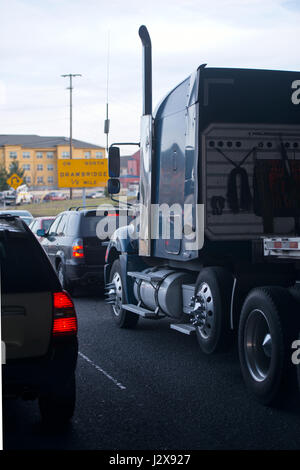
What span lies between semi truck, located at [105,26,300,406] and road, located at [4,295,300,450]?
0.32 meters

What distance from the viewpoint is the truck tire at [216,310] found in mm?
7777

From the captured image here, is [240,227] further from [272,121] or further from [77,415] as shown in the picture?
[77,415]

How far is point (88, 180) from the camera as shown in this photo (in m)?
48.9

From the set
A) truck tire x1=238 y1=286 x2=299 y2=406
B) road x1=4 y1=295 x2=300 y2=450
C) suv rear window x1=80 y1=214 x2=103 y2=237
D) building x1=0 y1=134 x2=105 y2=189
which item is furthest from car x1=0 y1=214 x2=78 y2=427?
building x1=0 y1=134 x2=105 y2=189

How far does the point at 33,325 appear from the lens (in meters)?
5.29

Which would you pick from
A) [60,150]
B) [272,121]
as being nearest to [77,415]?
[272,121]

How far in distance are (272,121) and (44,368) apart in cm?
449

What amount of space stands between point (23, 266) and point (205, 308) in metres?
3.15

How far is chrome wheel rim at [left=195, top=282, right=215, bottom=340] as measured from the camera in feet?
26.2

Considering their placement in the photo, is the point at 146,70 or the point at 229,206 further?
the point at 146,70

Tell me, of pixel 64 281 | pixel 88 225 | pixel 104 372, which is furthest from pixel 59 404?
pixel 64 281

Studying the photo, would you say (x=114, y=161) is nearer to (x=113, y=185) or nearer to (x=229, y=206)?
(x=113, y=185)

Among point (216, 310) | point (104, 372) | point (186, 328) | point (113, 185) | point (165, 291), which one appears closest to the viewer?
point (216, 310)

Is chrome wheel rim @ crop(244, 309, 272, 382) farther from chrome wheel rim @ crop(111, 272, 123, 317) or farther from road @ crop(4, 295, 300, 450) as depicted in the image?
chrome wheel rim @ crop(111, 272, 123, 317)
